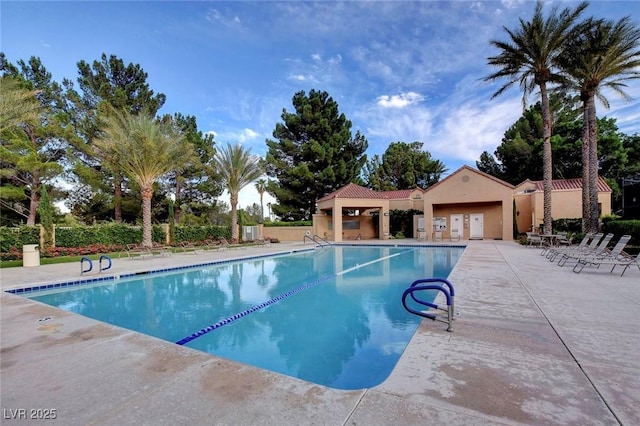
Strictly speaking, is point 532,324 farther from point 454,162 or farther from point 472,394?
point 454,162

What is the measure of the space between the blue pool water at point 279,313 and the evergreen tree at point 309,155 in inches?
818

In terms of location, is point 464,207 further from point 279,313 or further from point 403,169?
point 279,313

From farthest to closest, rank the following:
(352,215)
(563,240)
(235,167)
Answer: (352,215)
(235,167)
(563,240)

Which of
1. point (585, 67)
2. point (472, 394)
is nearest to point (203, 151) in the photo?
point (585, 67)

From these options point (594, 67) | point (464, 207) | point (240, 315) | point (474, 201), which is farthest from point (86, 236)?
point (594, 67)

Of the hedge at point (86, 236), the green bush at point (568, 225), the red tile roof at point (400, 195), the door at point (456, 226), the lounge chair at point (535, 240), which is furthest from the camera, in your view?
the red tile roof at point (400, 195)

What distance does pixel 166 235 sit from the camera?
74.8ft

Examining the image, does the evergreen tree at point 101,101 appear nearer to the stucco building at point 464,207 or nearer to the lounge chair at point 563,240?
the stucco building at point 464,207

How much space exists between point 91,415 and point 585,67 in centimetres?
2318

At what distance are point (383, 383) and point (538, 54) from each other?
20853 millimetres

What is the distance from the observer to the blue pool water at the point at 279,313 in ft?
16.8

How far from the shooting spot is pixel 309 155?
32812mm

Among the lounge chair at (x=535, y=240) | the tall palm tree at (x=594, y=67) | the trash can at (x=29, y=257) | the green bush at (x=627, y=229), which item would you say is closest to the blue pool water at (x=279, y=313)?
the trash can at (x=29, y=257)

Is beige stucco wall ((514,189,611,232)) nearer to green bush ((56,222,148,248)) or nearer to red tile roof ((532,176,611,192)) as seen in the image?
red tile roof ((532,176,611,192))
